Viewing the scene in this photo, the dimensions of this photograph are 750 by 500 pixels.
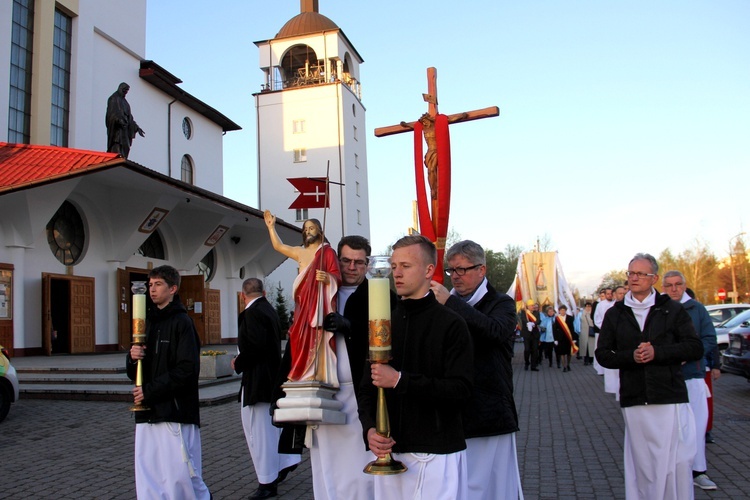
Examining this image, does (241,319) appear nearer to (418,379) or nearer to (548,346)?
(418,379)

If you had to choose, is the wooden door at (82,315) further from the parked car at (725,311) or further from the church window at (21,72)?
the parked car at (725,311)

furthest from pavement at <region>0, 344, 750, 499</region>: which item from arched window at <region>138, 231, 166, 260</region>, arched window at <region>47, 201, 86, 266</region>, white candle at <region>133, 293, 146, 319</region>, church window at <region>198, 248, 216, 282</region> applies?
church window at <region>198, 248, 216, 282</region>

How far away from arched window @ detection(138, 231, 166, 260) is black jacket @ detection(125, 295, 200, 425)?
70.2 feet

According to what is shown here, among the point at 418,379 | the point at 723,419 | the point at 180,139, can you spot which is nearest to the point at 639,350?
the point at 418,379

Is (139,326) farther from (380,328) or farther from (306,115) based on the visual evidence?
(306,115)

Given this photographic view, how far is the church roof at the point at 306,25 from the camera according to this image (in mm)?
50375

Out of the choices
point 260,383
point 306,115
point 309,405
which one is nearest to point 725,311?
point 260,383

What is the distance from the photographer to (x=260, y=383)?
21.8ft

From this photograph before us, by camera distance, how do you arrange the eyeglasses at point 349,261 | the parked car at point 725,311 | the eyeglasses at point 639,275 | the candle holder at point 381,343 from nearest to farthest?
1. the candle holder at point 381,343
2. the eyeglasses at point 349,261
3. the eyeglasses at point 639,275
4. the parked car at point 725,311

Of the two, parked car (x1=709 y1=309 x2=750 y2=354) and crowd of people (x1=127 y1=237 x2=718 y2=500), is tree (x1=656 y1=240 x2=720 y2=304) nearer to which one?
parked car (x1=709 y1=309 x2=750 y2=354)

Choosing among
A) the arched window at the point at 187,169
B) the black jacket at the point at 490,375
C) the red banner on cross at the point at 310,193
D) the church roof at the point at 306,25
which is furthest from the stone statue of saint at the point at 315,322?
the church roof at the point at 306,25

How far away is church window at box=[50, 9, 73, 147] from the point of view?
25109mm

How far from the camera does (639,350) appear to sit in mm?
4832

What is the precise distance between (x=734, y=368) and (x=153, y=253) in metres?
20.2
